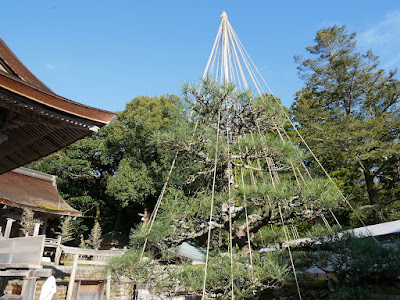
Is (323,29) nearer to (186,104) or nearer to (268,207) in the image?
(186,104)

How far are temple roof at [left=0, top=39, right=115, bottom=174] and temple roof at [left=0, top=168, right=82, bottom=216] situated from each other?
19.1 ft

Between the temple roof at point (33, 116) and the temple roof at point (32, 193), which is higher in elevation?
the temple roof at point (32, 193)

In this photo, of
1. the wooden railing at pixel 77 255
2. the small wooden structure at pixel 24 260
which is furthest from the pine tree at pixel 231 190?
the wooden railing at pixel 77 255

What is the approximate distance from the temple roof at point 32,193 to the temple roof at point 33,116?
5837mm

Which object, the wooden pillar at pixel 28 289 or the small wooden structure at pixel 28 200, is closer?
the wooden pillar at pixel 28 289

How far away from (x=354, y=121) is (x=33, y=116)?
8892 millimetres

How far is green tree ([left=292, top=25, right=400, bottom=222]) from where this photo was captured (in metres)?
8.13

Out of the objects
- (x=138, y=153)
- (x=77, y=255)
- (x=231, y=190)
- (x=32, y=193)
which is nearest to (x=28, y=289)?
(x=77, y=255)

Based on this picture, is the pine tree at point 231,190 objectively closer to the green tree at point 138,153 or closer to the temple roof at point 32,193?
the temple roof at point 32,193

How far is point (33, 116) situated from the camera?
82.3 inches

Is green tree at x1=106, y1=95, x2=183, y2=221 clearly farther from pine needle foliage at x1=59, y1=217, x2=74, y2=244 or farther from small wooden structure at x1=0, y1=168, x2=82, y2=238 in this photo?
small wooden structure at x1=0, y1=168, x2=82, y2=238

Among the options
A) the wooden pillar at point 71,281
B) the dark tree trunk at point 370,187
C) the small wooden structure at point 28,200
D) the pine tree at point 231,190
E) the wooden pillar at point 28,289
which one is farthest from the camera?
the dark tree trunk at point 370,187

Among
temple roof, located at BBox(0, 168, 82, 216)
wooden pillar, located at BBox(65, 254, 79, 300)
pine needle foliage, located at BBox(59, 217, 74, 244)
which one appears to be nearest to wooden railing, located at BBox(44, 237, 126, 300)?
wooden pillar, located at BBox(65, 254, 79, 300)

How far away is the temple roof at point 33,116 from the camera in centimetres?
189
